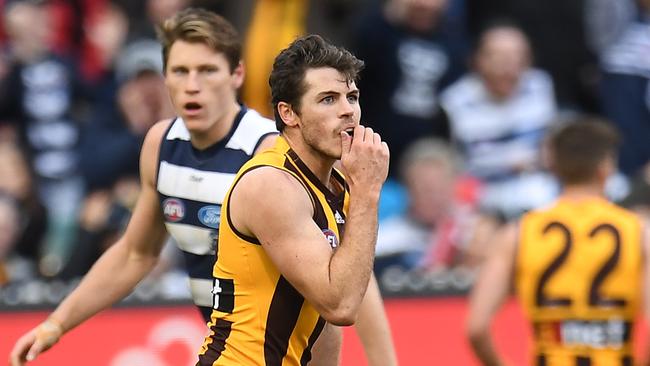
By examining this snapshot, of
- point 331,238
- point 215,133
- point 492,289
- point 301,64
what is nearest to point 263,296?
point 331,238

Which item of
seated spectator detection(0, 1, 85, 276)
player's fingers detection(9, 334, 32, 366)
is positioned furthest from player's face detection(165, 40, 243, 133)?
seated spectator detection(0, 1, 85, 276)

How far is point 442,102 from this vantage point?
10961mm

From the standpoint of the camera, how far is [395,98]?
10.8 metres

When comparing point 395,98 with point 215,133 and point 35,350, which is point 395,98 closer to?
point 215,133

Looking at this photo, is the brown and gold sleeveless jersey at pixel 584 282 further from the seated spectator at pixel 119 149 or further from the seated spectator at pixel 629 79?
the seated spectator at pixel 629 79

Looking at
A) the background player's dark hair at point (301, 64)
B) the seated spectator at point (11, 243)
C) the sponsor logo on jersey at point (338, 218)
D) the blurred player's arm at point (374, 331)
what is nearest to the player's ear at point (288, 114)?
the background player's dark hair at point (301, 64)

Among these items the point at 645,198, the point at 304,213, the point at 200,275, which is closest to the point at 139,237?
the point at 200,275

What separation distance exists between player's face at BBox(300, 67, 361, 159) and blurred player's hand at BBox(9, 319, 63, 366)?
71.0 inches

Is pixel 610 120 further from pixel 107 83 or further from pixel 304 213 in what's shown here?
pixel 304 213

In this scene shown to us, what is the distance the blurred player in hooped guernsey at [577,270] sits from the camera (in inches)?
257

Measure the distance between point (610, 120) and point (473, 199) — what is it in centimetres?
140

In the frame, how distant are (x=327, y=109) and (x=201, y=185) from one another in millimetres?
1236

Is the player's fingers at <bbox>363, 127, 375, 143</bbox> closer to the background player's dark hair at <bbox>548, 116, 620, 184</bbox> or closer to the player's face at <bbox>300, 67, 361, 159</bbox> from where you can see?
the player's face at <bbox>300, 67, 361, 159</bbox>

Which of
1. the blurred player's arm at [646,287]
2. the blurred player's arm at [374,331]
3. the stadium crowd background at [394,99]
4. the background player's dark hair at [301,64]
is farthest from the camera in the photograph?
the stadium crowd background at [394,99]
